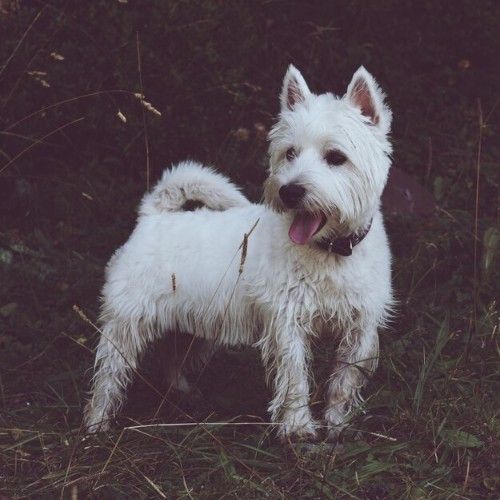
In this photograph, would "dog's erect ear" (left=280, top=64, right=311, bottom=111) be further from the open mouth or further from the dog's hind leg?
the dog's hind leg

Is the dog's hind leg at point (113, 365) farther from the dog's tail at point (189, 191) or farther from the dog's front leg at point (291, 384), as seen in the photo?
the dog's front leg at point (291, 384)

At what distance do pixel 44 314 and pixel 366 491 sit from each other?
2815 mm

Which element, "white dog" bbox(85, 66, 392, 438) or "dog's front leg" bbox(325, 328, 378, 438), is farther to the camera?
"dog's front leg" bbox(325, 328, 378, 438)

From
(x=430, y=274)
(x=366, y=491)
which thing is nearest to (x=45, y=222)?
(x=430, y=274)

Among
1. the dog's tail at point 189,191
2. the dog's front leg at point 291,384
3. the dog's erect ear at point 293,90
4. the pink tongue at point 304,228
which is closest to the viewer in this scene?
the pink tongue at point 304,228

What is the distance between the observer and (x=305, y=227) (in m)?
3.74

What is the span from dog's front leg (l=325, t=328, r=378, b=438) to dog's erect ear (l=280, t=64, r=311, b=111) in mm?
1104

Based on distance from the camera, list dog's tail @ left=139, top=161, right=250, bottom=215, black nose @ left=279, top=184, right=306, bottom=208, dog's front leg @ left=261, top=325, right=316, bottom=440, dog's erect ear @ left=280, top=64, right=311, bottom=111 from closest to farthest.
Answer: black nose @ left=279, top=184, right=306, bottom=208, dog's front leg @ left=261, top=325, right=316, bottom=440, dog's erect ear @ left=280, top=64, right=311, bottom=111, dog's tail @ left=139, top=161, right=250, bottom=215

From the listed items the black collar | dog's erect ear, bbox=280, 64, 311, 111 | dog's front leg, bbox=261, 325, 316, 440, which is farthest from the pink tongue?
dog's erect ear, bbox=280, 64, 311, 111

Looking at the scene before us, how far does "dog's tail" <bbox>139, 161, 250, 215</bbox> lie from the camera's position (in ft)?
14.7

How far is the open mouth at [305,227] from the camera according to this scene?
3707mm

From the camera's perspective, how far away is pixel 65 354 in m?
5.06

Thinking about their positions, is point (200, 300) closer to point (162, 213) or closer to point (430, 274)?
point (162, 213)

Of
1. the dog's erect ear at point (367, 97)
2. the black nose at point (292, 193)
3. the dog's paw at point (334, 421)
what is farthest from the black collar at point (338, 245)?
the dog's paw at point (334, 421)
